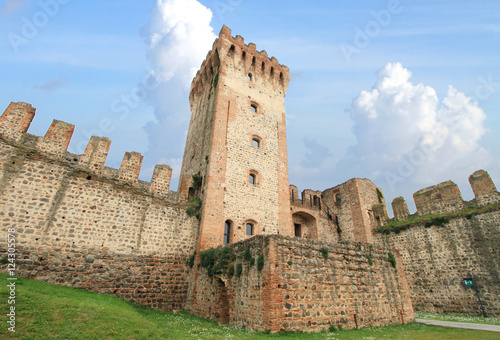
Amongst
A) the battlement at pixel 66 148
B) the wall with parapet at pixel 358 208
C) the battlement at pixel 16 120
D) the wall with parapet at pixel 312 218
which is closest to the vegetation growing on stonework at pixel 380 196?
the wall with parapet at pixel 358 208

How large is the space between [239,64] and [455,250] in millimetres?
19461

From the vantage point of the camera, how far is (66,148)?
39.5 ft

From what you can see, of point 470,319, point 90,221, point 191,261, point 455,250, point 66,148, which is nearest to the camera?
point 90,221

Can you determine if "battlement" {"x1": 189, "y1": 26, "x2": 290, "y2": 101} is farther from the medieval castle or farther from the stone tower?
the medieval castle

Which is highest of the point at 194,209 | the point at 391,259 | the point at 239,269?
the point at 194,209

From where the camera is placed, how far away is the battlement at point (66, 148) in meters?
11.1

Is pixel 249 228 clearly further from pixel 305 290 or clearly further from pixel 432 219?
pixel 432 219

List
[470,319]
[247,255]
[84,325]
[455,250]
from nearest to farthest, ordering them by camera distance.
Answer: [84,325] → [247,255] → [470,319] → [455,250]

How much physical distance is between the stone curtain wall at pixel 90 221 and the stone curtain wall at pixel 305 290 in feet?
7.13

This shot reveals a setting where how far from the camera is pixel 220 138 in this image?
16.0 meters

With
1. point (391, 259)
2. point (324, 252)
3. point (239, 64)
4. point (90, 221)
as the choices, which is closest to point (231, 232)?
point (324, 252)

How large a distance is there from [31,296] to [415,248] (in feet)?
69.1

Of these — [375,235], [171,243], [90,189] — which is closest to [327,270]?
[171,243]

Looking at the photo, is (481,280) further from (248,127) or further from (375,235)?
(248,127)
